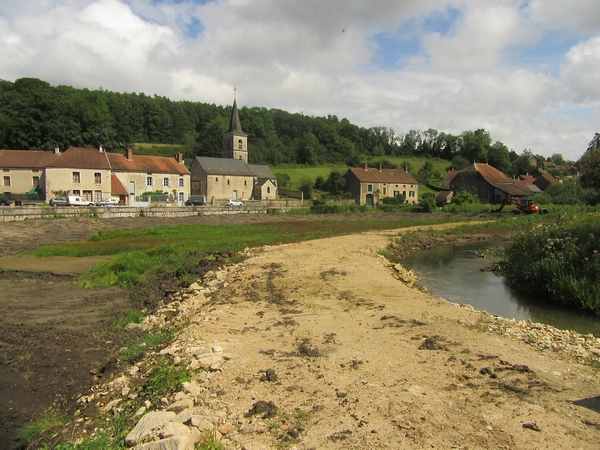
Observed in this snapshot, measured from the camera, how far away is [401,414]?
5477 mm

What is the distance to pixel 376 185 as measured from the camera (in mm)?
72562

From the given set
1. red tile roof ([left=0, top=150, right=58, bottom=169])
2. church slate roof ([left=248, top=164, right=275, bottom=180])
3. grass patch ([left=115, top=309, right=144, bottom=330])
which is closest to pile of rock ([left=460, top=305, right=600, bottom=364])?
grass patch ([left=115, top=309, right=144, bottom=330])

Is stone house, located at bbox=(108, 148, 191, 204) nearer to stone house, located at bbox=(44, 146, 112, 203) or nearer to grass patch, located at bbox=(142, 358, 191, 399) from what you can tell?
stone house, located at bbox=(44, 146, 112, 203)

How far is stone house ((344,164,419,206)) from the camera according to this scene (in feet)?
234

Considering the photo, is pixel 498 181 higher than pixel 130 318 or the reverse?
higher

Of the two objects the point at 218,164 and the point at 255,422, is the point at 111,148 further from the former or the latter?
the point at 255,422

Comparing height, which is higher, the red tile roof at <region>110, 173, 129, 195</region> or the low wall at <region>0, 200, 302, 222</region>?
the red tile roof at <region>110, 173, 129, 195</region>

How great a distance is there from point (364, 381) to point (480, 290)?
11.3m

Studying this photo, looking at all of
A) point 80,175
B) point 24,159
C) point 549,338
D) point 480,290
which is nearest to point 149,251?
point 480,290

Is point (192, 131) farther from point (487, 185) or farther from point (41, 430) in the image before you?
point (41, 430)

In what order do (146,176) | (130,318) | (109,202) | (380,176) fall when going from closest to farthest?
1. (130,318)
2. (109,202)
3. (146,176)
4. (380,176)

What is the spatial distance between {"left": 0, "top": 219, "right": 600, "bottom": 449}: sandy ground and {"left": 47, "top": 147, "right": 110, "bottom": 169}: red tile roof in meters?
42.4

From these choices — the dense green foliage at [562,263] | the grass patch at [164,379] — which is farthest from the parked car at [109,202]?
the grass patch at [164,379]

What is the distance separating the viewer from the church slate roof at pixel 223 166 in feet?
217
